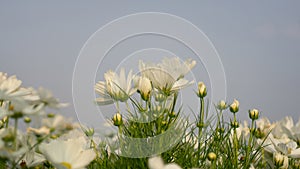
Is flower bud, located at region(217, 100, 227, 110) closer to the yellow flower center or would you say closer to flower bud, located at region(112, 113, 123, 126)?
flower bud, located at region(112, 113, 123, 126)

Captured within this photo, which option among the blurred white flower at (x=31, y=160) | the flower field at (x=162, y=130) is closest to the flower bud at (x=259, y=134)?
the flower field at (x=162, y=130)

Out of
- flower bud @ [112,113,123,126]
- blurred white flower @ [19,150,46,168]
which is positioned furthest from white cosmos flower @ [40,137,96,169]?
flower bud @ [112,113,123,126]

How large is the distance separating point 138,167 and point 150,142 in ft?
0.24

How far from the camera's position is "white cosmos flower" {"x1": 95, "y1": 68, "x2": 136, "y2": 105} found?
1.07 metres

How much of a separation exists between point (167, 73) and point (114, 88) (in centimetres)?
14

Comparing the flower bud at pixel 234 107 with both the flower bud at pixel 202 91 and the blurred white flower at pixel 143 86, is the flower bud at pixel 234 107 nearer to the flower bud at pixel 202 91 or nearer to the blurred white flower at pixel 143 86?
the flower bud at pixel 202 91


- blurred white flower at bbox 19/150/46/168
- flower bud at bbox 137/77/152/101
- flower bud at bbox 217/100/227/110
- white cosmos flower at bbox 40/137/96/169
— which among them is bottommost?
white cosmos flower at bbox 40/137/96/169

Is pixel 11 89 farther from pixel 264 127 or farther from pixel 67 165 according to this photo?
pixel 264 127

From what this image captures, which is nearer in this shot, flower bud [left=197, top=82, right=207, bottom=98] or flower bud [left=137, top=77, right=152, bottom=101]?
flower bud [left=137, top=77, right=152, bottom=101]

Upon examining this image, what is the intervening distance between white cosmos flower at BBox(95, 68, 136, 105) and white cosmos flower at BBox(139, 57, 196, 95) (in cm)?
5

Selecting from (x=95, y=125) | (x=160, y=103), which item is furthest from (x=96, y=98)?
(x=160, y=103)

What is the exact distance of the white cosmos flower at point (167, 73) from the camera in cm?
110

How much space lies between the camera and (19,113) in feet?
1.75

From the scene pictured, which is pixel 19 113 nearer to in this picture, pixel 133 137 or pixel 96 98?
pixel 96 98
